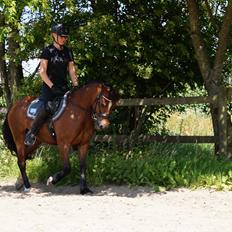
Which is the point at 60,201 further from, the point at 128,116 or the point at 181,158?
the point at 128,116

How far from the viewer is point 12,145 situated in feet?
34.7

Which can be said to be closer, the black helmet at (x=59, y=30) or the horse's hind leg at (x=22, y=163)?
the black helmet at (x=59, y=30)

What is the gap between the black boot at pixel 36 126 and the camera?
9.43 m

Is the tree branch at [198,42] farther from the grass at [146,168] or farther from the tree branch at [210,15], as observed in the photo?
the grass at [146,168]

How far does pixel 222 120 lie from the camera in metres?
10.7

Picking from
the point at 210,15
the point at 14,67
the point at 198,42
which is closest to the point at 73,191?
the point at 198,42

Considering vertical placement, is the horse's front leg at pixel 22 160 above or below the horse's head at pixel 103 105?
below

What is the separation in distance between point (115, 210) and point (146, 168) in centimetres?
220

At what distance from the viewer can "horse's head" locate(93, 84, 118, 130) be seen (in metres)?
9.15

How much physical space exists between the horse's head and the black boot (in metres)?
0.83

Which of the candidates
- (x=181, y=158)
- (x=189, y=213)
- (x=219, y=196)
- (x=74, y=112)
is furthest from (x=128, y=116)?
(x=189, y=213)

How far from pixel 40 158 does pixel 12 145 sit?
86cm

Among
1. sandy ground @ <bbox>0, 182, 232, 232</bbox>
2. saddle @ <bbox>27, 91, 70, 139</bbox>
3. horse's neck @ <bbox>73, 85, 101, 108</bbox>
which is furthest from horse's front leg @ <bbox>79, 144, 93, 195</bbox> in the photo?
horse's neck @ <bbox>73, 85, 101, 108</bbox>

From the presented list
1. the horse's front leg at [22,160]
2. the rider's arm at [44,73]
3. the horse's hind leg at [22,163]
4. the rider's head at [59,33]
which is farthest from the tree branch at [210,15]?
the horse's front leg at [22,160]
